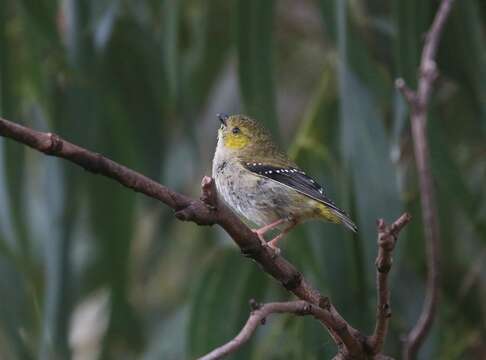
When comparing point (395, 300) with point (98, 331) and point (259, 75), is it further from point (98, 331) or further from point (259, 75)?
point (98, 331)

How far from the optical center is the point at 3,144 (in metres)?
3.88

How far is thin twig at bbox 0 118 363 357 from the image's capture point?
1649 mm

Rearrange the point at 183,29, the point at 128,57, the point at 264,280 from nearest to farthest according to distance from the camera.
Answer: the point at 264,280, the point at 128,57, the point at 183,29

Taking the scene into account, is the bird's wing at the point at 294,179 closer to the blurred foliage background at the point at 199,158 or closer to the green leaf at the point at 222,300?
the blurred foliage background at the point at 199,158

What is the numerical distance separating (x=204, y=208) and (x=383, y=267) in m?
0.39

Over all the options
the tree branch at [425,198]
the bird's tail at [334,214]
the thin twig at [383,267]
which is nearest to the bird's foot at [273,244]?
the bird's tail at [334,214]

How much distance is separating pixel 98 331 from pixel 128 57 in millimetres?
2148

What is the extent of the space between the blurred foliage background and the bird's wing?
302mm

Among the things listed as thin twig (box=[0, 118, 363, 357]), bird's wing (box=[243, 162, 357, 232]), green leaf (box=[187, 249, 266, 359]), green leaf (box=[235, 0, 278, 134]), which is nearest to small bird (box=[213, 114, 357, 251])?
bird's wing (box=[243, 162, 357, 232])

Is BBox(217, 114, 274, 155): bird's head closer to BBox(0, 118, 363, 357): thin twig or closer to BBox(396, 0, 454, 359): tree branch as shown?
BBox(396, 0, 454, 359): tree branch

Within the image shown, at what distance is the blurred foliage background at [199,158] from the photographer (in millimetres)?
3484

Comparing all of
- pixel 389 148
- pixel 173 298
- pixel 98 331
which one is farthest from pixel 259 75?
pixel 98 331

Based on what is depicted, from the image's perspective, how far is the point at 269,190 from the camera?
314 cm

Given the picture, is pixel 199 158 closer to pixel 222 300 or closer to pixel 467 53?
pixel 222 300
